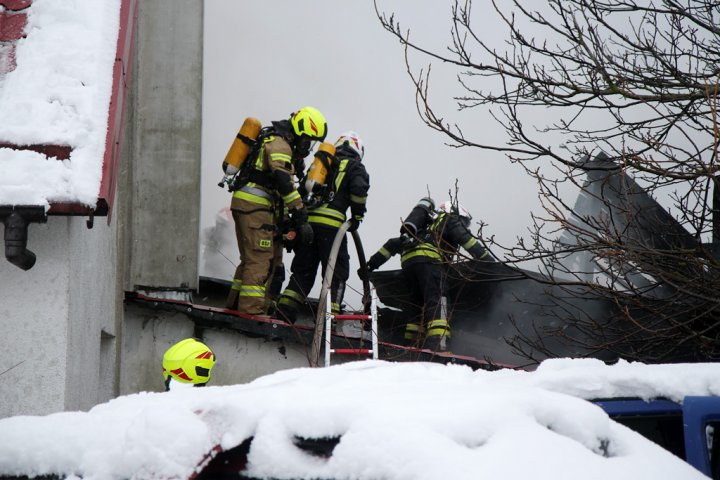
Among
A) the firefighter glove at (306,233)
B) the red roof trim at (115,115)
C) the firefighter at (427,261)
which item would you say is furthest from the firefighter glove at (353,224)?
the red roof trim at (115,115)

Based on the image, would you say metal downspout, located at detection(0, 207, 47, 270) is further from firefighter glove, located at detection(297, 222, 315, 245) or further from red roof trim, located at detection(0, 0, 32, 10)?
firefighter glove, located at detection(297, 222, 315, 245)

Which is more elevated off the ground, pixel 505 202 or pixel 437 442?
pixel 505 202

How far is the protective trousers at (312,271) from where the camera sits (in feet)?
28.8

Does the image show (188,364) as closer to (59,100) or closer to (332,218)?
(59,100)

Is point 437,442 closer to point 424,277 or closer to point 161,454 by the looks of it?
point 161,454

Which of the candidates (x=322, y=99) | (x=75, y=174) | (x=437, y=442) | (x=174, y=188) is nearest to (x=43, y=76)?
(x=75, y=174)

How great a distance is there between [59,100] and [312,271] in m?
4.43

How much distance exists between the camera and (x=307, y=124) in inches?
334

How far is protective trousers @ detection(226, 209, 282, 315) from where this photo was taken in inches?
332

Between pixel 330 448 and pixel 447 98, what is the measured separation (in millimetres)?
10686

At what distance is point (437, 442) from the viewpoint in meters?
2.20

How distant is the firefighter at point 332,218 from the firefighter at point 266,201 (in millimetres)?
280

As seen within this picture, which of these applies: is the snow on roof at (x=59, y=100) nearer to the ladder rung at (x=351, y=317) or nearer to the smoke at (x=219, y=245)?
the ladder rung at (x=351, y=317)

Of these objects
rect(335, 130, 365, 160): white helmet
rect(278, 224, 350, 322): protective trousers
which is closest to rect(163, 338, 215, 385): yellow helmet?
rect(278, 224, 350, 322): protective trousers
